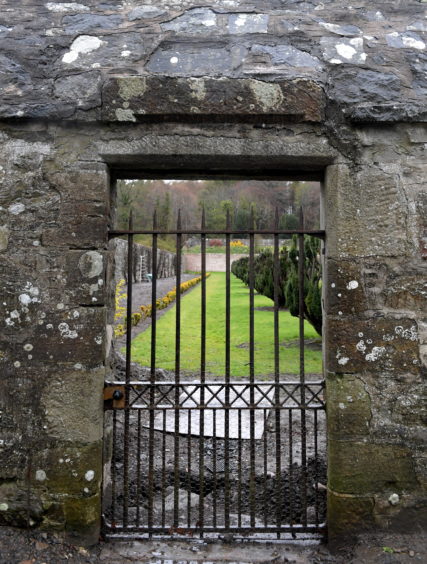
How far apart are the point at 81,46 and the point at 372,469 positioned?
3110mm

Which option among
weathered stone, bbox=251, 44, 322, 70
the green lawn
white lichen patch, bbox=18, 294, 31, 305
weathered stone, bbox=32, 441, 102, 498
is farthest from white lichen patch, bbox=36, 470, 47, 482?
the green lawn

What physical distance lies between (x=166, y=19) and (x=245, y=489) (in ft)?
11.1

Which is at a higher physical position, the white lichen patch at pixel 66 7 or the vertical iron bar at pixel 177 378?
the white lichen patch at pixel 66 7

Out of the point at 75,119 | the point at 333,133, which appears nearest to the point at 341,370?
the point at 333,133

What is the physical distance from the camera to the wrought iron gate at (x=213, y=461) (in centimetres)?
272

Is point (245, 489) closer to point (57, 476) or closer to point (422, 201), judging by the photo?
point (57, 476)

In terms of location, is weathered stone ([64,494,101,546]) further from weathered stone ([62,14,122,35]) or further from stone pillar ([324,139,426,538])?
weathered stone ([62,14,122,35])

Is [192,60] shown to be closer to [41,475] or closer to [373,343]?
[373,343]

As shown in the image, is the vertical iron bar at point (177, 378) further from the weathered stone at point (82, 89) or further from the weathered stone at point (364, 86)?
the weathered stone at point (364, 86)

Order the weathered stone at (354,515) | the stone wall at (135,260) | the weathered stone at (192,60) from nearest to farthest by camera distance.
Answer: the weathered stone at (354,515) → the weathered stone at (192,60) → the stone wall at (135,260)

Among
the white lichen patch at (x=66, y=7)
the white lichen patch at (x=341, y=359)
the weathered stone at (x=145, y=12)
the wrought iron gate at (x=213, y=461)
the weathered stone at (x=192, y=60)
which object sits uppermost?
the white lichen patch at (x=66, y=7)

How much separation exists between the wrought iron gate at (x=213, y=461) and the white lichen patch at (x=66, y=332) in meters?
0.33

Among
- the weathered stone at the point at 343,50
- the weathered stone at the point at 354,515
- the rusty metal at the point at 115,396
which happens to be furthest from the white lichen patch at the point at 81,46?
the weathered stone at the point at 354,515

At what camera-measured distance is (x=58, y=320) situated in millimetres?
2672
